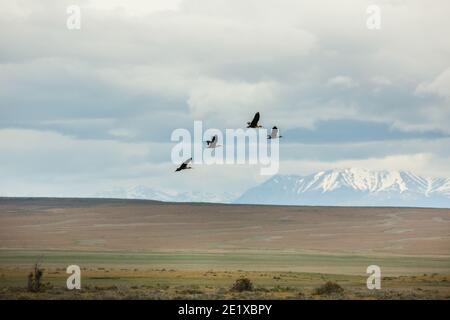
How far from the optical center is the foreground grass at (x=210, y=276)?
82.1 m

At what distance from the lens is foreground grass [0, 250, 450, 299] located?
8212 cm

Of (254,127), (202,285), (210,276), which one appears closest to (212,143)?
(254,127)

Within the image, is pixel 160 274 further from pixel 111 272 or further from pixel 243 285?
pixel 243 285

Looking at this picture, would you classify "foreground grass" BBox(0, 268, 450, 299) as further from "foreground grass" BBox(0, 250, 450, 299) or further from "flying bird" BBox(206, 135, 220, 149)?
"flying bird" BBox(206, 135, 220, 149)

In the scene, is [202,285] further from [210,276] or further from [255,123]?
[255,123]

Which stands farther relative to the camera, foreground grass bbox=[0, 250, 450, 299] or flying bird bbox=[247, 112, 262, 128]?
foreground grass bbox=[0, 250, 450, 299]

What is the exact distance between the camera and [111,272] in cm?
11788

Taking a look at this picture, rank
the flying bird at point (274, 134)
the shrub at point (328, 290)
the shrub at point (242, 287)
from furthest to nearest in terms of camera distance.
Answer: the shrub at point (242, 287), the shrub at point (328, 290), the flying bird at point (274, 134)

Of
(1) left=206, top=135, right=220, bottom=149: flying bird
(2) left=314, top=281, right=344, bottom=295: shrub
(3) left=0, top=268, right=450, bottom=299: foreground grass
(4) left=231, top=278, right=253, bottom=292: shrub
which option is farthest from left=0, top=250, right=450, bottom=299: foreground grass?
(1) left=206, top=135, right=220, bottom=149: flying bird

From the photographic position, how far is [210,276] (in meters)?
114

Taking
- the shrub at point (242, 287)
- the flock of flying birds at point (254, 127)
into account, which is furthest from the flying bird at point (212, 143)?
the shrub at point (242, 287)

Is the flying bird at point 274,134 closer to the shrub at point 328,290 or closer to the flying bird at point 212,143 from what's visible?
the flying bird at point 212,143
